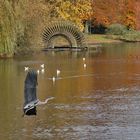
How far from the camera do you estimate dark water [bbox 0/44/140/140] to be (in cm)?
2134

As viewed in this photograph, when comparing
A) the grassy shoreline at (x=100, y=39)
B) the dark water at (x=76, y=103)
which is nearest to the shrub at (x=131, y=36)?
the grassy shoreline at (x=100, y=39)

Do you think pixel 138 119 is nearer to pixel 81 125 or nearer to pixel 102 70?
pixel 81 125

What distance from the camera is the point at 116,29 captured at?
305 ft

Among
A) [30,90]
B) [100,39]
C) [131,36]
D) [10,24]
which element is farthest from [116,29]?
[30,90]

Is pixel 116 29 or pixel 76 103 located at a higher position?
pixel 116 29

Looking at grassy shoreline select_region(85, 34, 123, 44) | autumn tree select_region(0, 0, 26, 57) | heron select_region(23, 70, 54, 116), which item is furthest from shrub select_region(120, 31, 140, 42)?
heron select_region(23, 70, 54, 116)

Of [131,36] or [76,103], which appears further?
[131,36]

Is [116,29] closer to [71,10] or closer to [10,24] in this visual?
[71,10]

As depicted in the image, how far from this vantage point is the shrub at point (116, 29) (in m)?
92.9

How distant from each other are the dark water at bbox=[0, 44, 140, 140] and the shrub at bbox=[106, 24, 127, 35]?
45.2m

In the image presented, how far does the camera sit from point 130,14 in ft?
328

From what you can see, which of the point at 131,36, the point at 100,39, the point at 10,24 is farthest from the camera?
the point at 131,36

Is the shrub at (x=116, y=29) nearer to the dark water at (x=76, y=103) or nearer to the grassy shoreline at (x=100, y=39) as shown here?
the grassy shoreline at (x=100, y=39)

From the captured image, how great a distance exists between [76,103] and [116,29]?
65.9 m
